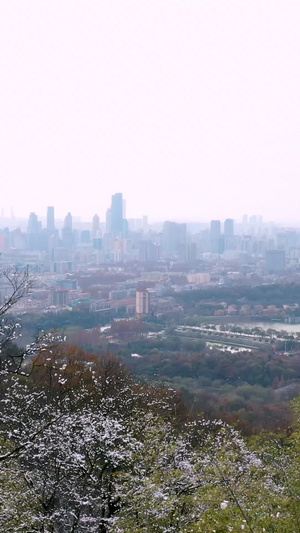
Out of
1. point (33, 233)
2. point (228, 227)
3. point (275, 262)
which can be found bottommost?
point (275, 262)

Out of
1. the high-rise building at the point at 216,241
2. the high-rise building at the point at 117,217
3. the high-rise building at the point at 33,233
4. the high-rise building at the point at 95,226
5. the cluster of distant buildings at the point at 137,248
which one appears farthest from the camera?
the high-rise building at the point at 95,226

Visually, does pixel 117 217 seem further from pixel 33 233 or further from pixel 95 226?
pixel 33 233

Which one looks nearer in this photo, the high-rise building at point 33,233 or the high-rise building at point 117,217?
the high-rise building at point 33,233

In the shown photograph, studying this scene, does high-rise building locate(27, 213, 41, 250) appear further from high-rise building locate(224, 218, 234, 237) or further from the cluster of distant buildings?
high-rise building locate(224, 218, 234, 237)

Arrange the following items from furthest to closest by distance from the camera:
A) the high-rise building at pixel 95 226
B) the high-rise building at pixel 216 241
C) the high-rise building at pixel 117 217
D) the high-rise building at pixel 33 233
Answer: the high-rise building at pixel 95 226 < the high-rise building at pixel 117 217 < the high-rise building at pixel 216 241 < the high-rise building at pixel 33 233

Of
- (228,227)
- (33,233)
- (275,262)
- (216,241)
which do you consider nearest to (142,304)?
(275,262)

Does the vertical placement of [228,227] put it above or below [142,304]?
above

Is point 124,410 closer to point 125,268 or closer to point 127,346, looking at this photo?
point 127,346

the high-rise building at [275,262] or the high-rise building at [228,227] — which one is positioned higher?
the high-rise building at [228,227]

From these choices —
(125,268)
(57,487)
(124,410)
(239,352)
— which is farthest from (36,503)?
(125,268)

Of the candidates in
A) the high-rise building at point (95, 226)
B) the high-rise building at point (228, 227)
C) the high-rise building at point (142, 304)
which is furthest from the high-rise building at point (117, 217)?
the high-rise building at point (142, 304)

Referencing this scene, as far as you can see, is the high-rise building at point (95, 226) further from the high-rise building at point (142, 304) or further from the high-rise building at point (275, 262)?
the high-rise building at point (142, 304)
